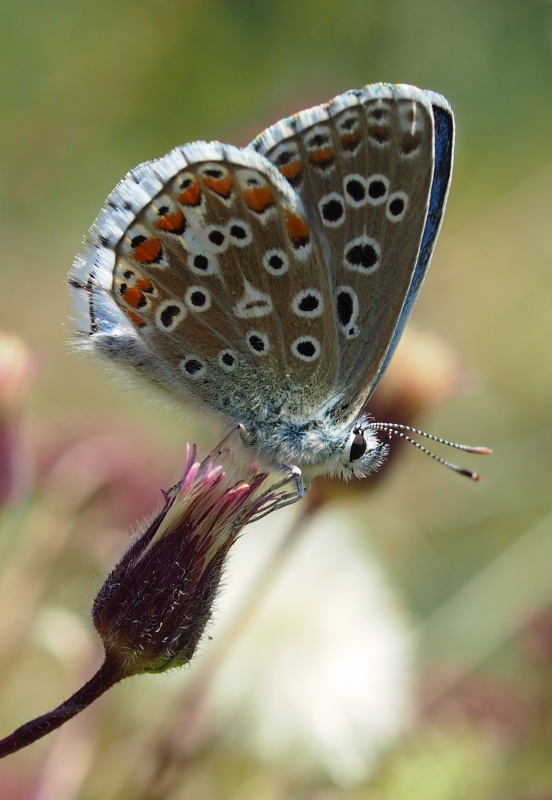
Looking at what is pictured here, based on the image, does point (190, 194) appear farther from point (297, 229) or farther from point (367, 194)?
point (367, 194)

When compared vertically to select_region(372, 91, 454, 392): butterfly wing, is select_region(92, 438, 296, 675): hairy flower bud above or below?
below

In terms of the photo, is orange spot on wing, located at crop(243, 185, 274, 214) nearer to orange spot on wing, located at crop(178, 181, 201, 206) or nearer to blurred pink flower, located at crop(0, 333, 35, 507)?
orange spot on wing, located at crop(178, 181, 201, 206)

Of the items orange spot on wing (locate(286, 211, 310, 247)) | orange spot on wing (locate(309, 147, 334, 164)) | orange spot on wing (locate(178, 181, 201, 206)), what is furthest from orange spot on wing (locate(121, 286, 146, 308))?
orange spot on wing (locate(309, 147, 334, 164))

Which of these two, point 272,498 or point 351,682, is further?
point 351,682

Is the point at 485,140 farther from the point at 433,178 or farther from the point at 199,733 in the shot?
the point at 199,733

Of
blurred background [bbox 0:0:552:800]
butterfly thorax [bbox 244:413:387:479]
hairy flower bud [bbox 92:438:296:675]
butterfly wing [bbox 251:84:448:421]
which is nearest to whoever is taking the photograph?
hairy flower bud [bbox 92:438:296:675]

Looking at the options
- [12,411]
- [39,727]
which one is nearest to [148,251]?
[12,411]

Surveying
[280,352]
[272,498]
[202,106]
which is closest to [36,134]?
[202,106]
